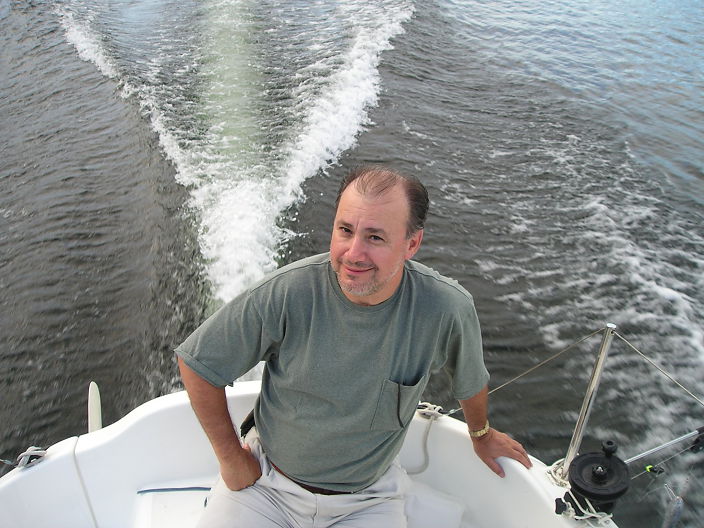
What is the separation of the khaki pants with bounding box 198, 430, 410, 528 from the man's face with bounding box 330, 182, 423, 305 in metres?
0.69

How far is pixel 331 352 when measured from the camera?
68.3 inches

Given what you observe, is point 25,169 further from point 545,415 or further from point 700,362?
point 700,362

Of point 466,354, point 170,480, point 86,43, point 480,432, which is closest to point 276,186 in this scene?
point 170,480

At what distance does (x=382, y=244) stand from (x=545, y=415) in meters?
2.88

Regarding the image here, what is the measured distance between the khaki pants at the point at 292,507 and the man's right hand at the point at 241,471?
25 mm

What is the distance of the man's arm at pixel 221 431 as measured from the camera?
1.75 metres

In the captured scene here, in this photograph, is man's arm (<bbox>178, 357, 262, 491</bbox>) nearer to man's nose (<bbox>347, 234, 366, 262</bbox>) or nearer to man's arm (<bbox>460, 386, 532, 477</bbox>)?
man's nose (<bbox>347, 234, 366, 262</bbox>)

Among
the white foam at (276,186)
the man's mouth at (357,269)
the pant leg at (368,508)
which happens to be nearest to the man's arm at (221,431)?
the pant leg at (368,508)

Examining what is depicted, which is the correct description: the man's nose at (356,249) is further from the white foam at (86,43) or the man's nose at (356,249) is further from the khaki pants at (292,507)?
the white foam at (86,43)

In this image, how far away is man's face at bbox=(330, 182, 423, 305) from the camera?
167 cm

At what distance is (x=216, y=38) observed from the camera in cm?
980

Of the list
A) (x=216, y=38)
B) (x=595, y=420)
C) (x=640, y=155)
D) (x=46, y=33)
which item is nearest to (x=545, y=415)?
(x=595, y=420)

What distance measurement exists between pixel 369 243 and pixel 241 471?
0.88 metres

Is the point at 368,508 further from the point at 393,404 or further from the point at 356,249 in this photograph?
the point at 356,249
